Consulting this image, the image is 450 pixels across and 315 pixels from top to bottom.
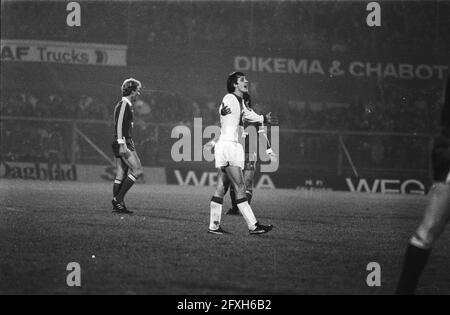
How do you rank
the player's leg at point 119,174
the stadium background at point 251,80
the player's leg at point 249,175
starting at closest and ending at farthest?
1. the player's leg at point 119,174
2. the player's leg at point 249,175
3. the stadium background at point 251,80

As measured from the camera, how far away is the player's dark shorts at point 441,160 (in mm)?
6262

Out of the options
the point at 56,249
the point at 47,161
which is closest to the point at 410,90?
→ the point at 47,161

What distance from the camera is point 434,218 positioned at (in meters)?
6.18

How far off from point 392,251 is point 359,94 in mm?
17248

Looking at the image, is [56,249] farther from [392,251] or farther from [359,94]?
[359,94]

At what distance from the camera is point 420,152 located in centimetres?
2478

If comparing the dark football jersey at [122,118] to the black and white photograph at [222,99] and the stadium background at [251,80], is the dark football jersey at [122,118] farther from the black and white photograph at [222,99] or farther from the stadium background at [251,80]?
the stadium background at [251,80]


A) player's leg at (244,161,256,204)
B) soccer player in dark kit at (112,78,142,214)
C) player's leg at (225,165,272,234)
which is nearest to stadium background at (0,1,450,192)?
player's leg at (244,161,256,204)

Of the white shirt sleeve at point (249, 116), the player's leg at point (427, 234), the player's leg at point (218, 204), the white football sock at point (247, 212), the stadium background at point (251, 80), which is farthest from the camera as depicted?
the stadium background at point (251, 80)

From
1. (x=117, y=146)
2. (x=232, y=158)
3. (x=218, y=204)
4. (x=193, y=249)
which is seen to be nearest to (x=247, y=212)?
(x=218, y=204)

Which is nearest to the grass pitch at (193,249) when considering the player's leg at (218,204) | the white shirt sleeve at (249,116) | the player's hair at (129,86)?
the player's leg at (218,204)

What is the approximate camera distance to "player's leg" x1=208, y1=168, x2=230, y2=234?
36.8 feet
